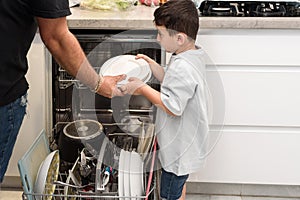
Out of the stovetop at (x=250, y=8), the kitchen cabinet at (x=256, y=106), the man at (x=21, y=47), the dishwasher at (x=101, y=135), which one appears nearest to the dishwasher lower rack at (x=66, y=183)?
the dishwasher at (x=101, y=135)

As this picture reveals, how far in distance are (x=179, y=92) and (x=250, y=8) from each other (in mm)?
645

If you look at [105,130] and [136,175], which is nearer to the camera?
[136,175]

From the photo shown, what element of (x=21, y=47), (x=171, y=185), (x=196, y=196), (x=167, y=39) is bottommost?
(x=196, y=196)

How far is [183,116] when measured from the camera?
74.8 inches

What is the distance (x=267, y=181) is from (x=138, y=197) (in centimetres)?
80

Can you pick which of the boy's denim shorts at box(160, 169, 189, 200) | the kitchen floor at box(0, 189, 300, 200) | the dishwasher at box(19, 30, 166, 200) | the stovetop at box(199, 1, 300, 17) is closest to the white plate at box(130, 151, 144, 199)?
the dishwasher at box(19, 30, 166, 200)

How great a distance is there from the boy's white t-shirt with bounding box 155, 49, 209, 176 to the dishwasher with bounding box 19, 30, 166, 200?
0.09m

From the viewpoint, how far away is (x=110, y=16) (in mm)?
2148

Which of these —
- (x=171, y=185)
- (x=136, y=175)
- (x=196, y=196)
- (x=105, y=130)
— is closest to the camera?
(x=136, y=175)

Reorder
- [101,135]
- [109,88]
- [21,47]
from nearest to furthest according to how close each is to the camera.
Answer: [21,47] < [109,88] < [101,135]

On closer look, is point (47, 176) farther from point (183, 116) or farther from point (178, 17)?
point (178, 17)

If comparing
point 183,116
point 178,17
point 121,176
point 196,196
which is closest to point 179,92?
point 183,116

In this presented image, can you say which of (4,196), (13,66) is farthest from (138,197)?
(4,196)

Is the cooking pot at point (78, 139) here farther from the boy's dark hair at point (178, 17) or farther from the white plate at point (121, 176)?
the boy's dark hair at point (178, 17)
